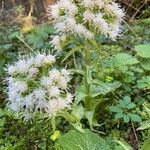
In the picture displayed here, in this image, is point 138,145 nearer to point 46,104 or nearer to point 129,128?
point 129,128

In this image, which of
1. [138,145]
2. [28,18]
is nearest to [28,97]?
[138,145]

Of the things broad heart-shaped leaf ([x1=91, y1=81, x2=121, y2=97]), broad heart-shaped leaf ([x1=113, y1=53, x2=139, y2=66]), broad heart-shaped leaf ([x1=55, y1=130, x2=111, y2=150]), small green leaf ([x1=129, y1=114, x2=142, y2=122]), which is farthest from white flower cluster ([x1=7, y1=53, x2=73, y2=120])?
broad heart-shaped leaf ([x1=113, y1=53, x2=139, y2=66])

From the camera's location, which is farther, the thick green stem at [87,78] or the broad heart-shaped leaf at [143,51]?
the broad heart-shaped leaf at [143,51]

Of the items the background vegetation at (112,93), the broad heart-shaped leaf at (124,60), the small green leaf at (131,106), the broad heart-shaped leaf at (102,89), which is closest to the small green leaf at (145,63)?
the background vegetation at (112,93)

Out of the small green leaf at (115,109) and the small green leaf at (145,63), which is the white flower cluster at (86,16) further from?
the small green leaf at (145,63)

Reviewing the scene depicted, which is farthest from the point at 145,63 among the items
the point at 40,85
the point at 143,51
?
the point at 40,85

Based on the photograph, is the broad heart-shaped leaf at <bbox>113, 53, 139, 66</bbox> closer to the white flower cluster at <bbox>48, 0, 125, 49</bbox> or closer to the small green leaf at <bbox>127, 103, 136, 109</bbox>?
the small green leaf at <bbox>127, 103, 136, 109</bbox>
